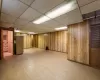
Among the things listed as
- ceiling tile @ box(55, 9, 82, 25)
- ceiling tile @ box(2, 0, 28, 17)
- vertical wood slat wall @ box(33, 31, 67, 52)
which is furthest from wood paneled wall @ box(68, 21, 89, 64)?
ceiling tile @ box(2, 0, 28, 17)

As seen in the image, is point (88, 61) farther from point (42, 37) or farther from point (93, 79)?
point (42, 37)

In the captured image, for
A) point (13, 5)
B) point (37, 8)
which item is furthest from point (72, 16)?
point (13, 5)

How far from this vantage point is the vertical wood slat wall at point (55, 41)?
286 inches

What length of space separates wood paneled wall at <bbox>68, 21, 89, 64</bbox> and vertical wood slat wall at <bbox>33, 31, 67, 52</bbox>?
2889mm

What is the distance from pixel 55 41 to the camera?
26.9 ft

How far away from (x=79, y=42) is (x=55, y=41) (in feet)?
14.8

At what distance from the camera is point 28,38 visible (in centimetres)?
1077

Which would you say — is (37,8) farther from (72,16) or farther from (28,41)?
(28,41)

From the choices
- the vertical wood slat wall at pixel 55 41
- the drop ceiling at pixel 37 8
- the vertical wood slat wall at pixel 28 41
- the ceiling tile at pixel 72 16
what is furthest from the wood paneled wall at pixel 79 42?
the vertical wood slat wall at pixel 28 41

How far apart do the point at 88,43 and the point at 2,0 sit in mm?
3900

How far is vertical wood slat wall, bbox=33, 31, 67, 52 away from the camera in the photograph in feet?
23.8

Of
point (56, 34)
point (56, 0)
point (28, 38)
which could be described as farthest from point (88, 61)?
point (28, 38)

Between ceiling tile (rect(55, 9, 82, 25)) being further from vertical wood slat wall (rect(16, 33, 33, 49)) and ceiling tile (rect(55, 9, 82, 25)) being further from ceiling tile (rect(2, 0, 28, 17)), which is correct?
vertical wood slat wall (rect(16, 33, 33, 49))

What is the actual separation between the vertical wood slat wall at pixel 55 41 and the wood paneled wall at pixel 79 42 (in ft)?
9.48
